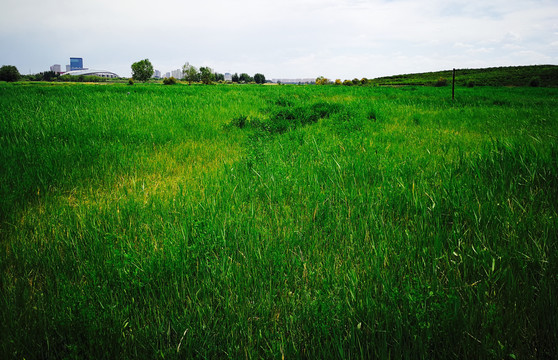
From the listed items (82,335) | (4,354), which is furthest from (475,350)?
(4,354)

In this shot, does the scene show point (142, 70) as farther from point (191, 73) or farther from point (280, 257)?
point (280, 257)

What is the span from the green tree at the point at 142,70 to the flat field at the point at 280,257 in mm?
129631

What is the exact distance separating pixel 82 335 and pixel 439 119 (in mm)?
8678

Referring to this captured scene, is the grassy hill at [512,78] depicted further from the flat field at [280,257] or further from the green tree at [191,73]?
the green tree at [191,73]

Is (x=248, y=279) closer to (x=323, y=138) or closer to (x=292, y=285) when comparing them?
(x=292, y=285)

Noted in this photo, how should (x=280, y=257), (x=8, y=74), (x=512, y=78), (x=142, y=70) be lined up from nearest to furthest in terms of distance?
1. (x=280, y=257)
2. (x=512, y=78)
3. (x=8, y=74)
4. (x=142, y=70)

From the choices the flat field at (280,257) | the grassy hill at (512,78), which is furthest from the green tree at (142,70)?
the flat field at (280,257)

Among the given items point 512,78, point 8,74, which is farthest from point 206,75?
point 512,78

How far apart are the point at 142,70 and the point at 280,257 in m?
134

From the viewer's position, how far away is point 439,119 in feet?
23.9

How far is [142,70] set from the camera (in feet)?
361

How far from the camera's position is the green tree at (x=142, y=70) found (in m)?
109

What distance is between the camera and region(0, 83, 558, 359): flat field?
1.15 meters

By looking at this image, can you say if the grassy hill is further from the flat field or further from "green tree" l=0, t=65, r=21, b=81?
"green tree" l=0, t=65, r=21, b=81
